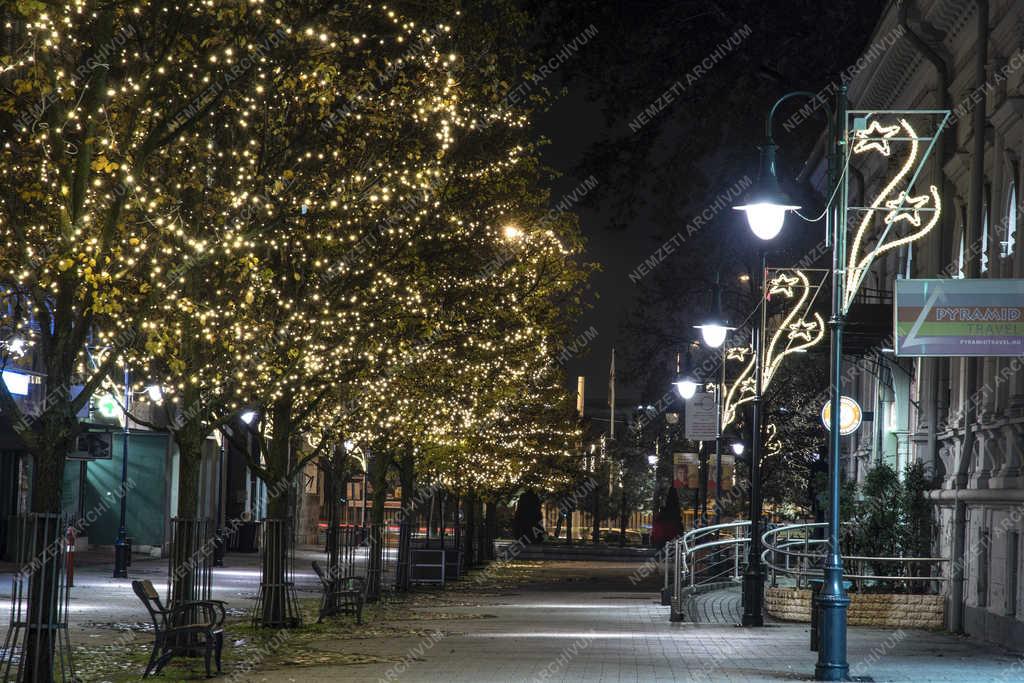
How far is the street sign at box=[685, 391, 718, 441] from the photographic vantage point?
3462 cm

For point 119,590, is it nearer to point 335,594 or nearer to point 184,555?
point 335,594

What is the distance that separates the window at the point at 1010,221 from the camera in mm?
21359

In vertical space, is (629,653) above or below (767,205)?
below

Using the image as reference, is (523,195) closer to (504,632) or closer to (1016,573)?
(504,632)

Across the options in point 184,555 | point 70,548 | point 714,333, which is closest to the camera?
point 184,555

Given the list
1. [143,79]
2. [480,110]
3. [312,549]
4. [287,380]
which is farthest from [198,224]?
[312,549]

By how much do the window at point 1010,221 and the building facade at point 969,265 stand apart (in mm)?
21

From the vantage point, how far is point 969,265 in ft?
78.0

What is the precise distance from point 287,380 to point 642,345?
1397 inches

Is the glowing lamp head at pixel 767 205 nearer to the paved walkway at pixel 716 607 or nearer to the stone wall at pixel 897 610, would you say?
the stone wall at pixel 897 610

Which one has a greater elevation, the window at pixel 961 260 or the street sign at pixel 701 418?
the window at pixel 961 260

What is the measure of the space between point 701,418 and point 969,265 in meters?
11.7

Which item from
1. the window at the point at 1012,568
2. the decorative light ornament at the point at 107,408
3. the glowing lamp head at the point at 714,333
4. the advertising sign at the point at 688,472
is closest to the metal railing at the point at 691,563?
the advertising sign at the point at 688,472

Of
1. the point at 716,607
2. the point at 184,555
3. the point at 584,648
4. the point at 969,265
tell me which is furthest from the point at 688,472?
the point at 184,555
